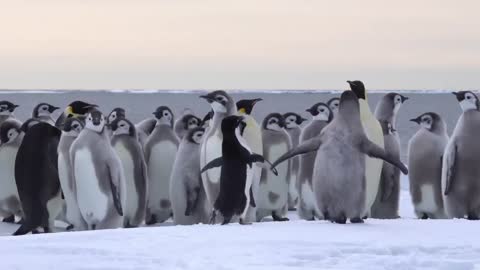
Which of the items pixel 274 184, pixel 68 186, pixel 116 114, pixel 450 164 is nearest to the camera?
pixel 450 164

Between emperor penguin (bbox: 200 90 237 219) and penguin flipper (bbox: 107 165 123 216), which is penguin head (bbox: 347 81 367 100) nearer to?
emperor penguin (bbox: 200 90 237 219)

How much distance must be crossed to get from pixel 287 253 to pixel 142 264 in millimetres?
915

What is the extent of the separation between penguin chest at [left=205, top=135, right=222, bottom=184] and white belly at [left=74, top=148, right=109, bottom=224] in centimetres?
115

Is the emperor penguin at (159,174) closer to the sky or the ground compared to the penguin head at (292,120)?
closer to the ground

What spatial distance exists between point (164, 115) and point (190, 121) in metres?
0.63

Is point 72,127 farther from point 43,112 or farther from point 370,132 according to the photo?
point 370,132

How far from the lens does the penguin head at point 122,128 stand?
998cm

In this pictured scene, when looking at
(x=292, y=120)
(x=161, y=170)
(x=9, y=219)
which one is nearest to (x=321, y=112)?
(x=292, y=120)

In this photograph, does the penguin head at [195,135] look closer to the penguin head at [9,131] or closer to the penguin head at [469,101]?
the penguin head at [9,131]

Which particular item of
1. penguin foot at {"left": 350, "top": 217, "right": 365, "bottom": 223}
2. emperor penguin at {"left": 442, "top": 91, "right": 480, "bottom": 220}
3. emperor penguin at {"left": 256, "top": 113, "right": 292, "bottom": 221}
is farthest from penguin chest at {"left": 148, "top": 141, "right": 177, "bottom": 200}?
penguin foot at {"left": 350, "top": 217, "right": 365, "bottom": 223}

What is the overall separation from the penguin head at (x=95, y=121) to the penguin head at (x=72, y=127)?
2.01ft

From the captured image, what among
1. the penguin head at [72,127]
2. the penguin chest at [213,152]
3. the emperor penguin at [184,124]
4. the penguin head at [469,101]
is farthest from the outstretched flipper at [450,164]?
the penguin head at [72,127]

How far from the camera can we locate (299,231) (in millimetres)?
6184

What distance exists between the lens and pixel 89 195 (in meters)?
8.81
